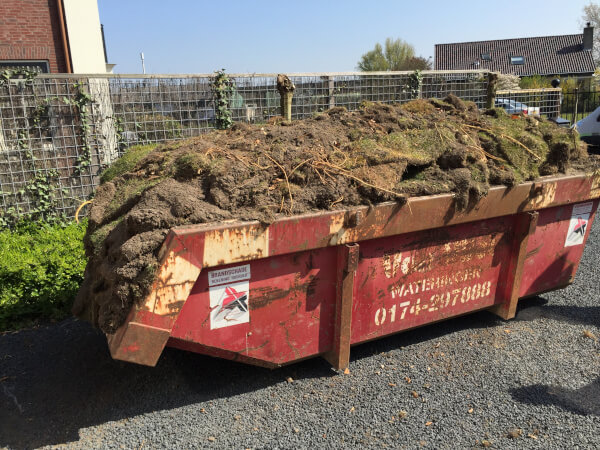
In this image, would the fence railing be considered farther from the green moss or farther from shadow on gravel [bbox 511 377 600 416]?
the green moss

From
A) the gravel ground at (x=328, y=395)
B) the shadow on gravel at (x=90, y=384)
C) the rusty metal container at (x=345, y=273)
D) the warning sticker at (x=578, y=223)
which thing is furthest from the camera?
the warning sticker at (x=578, y=223)

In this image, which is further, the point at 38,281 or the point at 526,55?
the point at 526,55

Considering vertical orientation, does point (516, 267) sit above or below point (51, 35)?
below

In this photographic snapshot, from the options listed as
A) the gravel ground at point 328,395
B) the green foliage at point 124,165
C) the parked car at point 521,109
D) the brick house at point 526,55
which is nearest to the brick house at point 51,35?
the green foliage at point 124,165

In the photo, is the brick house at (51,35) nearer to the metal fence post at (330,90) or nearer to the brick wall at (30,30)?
the brick wall at (30,30)

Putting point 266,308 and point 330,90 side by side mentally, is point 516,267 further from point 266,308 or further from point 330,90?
point 330,90

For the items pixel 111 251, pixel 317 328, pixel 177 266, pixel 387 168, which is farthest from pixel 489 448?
pixel 111 251

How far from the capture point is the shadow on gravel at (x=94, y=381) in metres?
2.99

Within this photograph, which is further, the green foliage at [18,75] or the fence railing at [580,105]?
the fence railing at [580,105]

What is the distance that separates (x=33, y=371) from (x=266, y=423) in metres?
1.87

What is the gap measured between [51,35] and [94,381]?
380 inches

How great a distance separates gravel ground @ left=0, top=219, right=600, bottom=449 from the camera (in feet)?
9.27

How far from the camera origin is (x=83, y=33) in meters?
10.7

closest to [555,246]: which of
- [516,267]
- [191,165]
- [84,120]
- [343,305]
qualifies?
[516,267]
